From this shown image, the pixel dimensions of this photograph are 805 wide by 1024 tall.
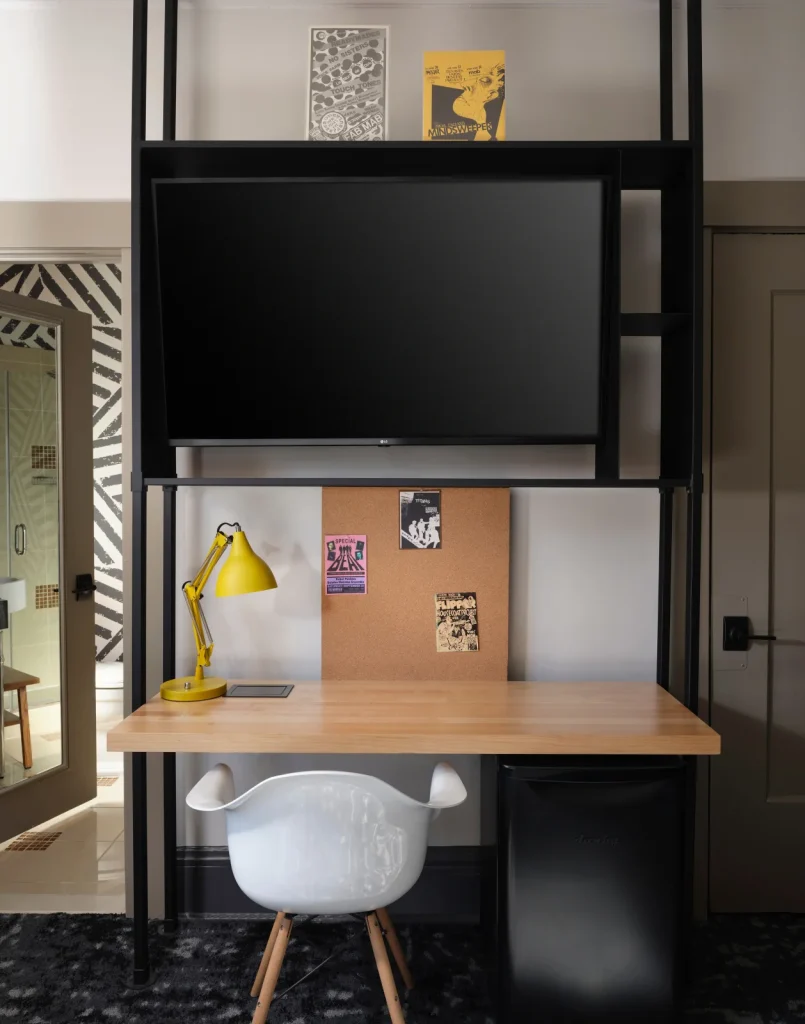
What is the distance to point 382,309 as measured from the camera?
2.14m

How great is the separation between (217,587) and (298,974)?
109 cm

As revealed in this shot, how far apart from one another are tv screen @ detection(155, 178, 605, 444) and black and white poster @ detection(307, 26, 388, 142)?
185 millimetres

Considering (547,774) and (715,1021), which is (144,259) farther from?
(715,1021)

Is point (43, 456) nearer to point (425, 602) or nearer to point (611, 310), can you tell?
point (425, 602)

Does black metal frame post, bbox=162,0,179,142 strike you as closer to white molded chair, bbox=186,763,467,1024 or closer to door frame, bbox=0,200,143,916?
door frame, bbox=0,200,143,916

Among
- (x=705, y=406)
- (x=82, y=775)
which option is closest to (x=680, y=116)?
(x=705, y=406)

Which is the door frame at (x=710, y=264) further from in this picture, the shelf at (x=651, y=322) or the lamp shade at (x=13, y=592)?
the lamp shade at (x=13, y=592)

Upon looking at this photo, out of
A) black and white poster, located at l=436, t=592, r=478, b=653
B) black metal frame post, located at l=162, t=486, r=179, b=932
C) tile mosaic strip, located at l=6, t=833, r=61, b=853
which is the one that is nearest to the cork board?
black and white poster, located at l=436, t=592, r=478, b=653

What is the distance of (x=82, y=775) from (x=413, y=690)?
70.8 inches

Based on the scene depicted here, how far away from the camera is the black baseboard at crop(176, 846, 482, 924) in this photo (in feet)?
7.98

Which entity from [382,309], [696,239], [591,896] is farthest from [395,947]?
[696,239]

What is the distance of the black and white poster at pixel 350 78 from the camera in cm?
214

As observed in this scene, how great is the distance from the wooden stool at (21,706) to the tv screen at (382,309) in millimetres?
1473

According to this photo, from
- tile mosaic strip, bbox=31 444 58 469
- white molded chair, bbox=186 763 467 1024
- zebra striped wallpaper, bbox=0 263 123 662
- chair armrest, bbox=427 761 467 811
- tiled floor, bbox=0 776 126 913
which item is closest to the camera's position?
white molded chair, bbox=186 763 467 1024
